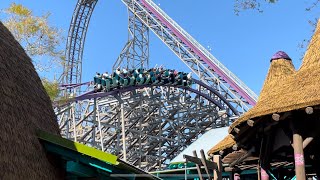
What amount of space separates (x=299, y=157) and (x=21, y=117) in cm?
389

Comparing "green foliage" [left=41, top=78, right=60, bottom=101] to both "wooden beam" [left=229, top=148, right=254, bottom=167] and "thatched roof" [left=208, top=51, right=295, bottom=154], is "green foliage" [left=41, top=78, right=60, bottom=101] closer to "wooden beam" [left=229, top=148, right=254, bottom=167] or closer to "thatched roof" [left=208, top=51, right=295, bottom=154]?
"thatched roof" [left=208, top=51, right=295, bottom=154]

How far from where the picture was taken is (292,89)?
780 centimetres

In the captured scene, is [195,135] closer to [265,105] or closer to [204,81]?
[204,81]

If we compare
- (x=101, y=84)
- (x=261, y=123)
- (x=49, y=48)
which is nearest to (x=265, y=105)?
(x=261, y=123)

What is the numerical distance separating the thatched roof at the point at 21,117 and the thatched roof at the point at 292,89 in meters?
3.00

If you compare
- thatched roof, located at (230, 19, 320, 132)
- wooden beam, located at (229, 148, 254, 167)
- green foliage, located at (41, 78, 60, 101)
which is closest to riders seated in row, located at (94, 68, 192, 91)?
green foliage, located at (41, 78, 60, 101)

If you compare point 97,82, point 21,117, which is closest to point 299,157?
point 21,117

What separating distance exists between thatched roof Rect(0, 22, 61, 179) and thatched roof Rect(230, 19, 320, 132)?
9.86 feet

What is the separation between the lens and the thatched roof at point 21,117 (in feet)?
19.5

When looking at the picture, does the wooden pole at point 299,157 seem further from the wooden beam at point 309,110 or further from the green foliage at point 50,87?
the green foliage at point 50,87

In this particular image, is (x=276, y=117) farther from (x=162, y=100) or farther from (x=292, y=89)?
(x=162, y=100)

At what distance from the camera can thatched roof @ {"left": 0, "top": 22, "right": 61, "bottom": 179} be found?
19.5ft

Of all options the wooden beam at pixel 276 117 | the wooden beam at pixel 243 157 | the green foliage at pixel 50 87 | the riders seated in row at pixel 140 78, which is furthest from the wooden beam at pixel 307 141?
the riders seated in row at pixel 140 78

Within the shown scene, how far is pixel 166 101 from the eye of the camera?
32.2m
